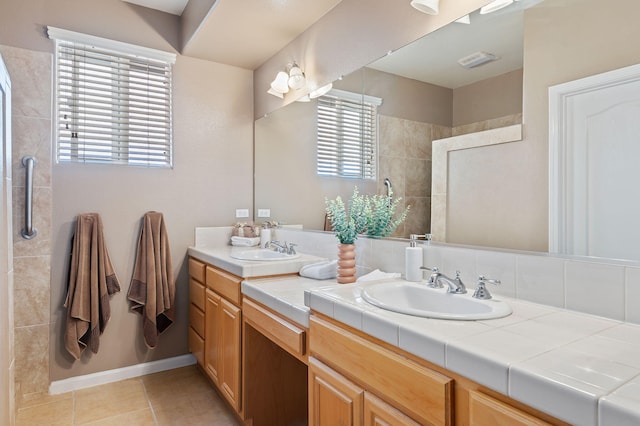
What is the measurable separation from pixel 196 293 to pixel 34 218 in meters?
1.14

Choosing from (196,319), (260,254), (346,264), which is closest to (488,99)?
(346,264)

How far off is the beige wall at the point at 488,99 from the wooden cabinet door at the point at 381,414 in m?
1.09

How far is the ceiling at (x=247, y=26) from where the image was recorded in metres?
2.24

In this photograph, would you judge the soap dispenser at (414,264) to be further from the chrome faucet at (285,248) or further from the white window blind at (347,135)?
the chrome faucet at (285,248)

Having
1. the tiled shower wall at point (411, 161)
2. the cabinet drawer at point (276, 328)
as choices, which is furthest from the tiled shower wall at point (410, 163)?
the cabinet drawer at point (276, 328)

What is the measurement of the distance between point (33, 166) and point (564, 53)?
285 cm

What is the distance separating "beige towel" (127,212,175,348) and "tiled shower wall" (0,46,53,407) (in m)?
0.54

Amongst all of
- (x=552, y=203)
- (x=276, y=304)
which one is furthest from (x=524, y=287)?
(x=276, y=304)

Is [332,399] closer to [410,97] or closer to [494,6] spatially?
[410,97]

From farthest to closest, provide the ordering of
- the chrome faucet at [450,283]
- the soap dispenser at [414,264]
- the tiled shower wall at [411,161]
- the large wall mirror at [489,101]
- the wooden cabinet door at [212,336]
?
the wooden cabinet door at [212,336] → the tiled shower wall at [411,161] → the soap dispenser at [414,264] → the chrome faucet at [450,283] → the large wall mirror at [489,101]

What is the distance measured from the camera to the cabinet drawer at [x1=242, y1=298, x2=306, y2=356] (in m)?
1.47

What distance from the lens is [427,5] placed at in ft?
5.24

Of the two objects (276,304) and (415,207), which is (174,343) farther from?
(415,207)

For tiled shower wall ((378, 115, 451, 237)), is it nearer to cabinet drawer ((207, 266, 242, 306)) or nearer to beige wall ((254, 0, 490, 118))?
beige wall ((254, 0, 490, 118))
